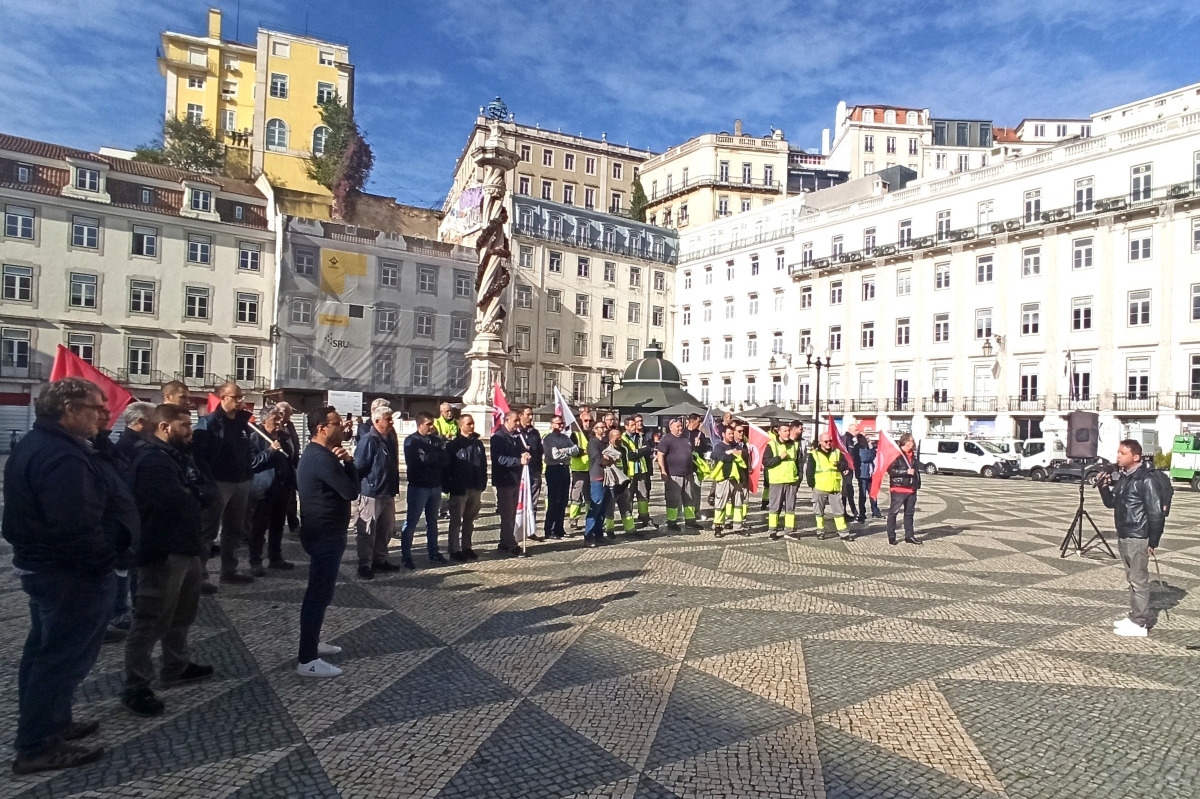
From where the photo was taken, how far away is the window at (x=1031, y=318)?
4106 centimetres

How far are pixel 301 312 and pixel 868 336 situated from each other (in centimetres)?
3485

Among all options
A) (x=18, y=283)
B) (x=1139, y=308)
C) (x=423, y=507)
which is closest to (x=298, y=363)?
(x=18, y=283)

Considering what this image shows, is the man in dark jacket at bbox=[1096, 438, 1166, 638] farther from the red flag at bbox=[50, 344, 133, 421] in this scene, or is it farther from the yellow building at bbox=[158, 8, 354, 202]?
the yellow building at bbox=[158, 8, 354, 202]

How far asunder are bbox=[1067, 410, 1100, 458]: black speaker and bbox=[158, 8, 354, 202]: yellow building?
5009 centimetres

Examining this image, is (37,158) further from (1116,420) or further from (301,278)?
(1116,420)

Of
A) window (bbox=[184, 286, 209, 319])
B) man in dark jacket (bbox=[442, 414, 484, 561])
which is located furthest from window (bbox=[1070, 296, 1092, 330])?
window (bbox=[184, 286, 209, 319])

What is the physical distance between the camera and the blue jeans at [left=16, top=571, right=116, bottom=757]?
4.07 meters

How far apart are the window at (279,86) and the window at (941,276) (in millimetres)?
45330

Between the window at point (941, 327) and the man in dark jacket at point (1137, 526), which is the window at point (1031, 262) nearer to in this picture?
the window at point (941, 327)

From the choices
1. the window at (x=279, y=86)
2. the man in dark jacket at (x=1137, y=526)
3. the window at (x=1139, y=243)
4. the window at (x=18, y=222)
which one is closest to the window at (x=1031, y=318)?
the window at (x=1139, y=243)

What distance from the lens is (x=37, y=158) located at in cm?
3897

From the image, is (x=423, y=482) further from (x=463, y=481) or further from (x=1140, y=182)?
(x=1140, y=182)

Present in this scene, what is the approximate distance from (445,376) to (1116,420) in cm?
3725

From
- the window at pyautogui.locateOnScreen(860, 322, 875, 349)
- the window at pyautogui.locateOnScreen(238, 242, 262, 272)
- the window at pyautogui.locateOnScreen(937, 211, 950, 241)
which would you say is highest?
the window at pyautogui.locateOnScreen(937, 211, 950, 241)
